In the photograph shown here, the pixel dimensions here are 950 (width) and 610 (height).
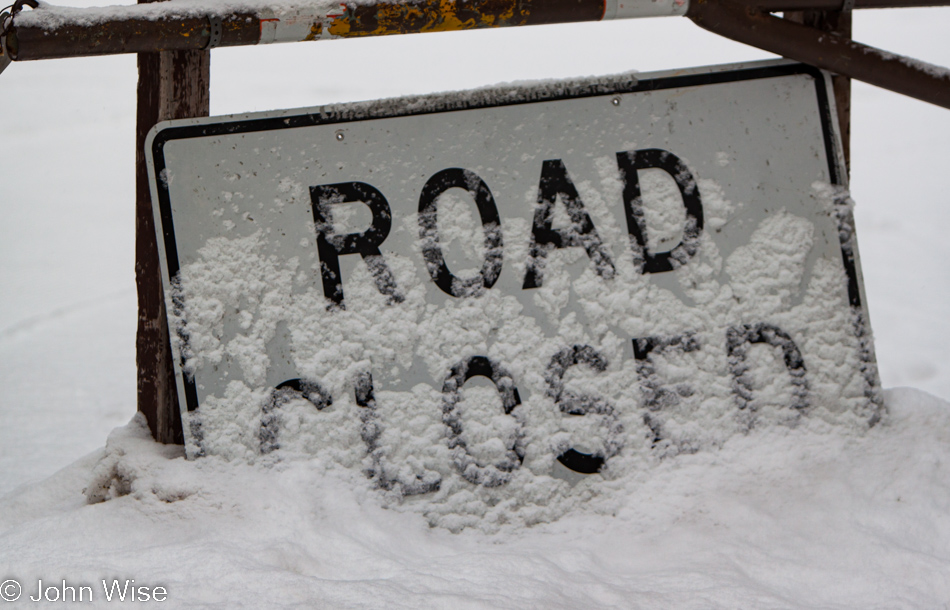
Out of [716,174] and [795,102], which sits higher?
[795,102]

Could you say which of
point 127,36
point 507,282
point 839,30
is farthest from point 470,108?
point 839,30

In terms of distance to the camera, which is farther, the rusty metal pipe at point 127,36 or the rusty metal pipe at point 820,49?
the rusty metal pipe at point 820,49

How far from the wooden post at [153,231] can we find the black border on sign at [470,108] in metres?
0.09

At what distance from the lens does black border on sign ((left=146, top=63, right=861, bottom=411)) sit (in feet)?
4.30

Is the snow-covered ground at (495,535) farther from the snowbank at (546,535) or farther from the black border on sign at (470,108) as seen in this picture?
the black border on sign at (470,108)

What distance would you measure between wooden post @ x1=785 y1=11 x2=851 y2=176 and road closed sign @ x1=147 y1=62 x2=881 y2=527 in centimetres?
10

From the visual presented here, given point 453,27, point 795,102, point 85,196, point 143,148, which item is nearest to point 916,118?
point 795,102

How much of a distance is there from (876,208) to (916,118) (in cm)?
144

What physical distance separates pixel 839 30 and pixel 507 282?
909 millimetres

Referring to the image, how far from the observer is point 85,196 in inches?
141

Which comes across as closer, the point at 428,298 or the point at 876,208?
the point at 428,298

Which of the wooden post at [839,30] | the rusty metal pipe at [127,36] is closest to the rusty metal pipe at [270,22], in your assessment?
the rusty metal pipe at [127,36]

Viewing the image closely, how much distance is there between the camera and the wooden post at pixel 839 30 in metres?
1.38

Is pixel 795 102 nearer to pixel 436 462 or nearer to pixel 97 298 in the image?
pixel 436 462
